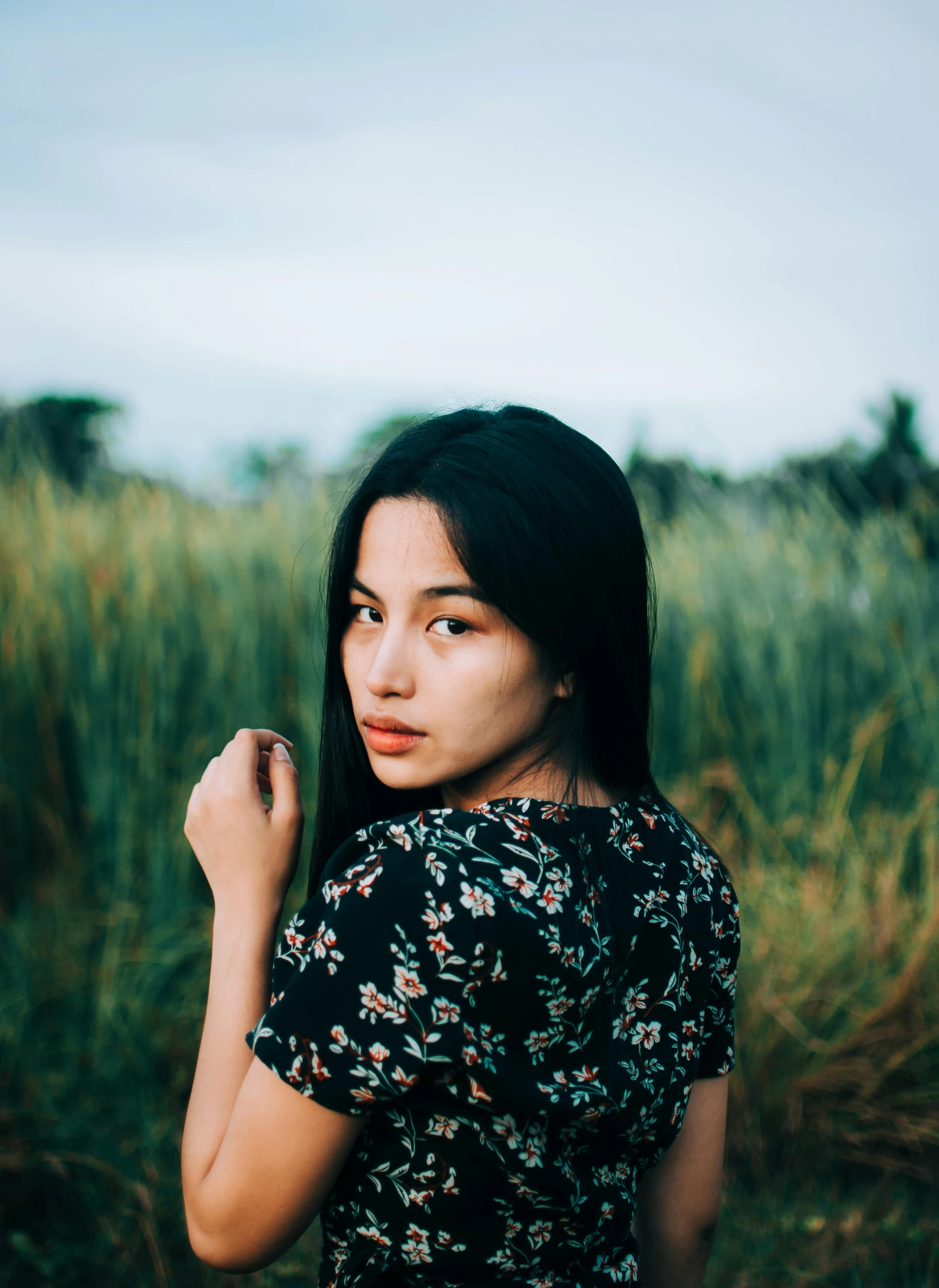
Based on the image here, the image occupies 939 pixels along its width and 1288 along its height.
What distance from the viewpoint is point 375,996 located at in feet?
2.68

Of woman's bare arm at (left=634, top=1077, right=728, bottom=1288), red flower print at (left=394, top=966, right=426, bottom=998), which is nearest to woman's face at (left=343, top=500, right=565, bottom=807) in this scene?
red flower print at (left=394, top=966, right=426, bottom=998)

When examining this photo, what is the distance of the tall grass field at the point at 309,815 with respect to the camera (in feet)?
7.62

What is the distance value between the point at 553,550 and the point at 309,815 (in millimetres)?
2531

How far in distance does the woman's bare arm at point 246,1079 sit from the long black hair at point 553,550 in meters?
0.09

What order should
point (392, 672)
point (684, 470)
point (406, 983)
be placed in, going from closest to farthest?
point (406, 983), point (392, 672), point (684, 470)

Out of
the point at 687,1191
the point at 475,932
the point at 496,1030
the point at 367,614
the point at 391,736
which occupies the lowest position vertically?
the point at 687,1191

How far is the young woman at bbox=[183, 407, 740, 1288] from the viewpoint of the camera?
2.73 feet

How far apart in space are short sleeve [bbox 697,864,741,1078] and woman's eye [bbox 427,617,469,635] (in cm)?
43

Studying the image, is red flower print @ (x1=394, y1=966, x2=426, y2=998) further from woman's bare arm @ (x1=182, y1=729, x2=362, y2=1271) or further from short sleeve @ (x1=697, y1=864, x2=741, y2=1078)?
short sleeve @ (x1=697, y1=864, x2=741, y2=1078)

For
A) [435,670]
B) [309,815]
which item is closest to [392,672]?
[435,670]

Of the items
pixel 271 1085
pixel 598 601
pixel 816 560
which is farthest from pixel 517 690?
pixel 816 560

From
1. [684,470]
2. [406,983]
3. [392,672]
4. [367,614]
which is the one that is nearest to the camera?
Result: [406,983]

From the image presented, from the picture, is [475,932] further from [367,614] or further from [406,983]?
[367,614]

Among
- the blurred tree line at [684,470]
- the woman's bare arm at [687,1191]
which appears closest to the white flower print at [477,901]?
the woman's bare arm at [687,1191]
